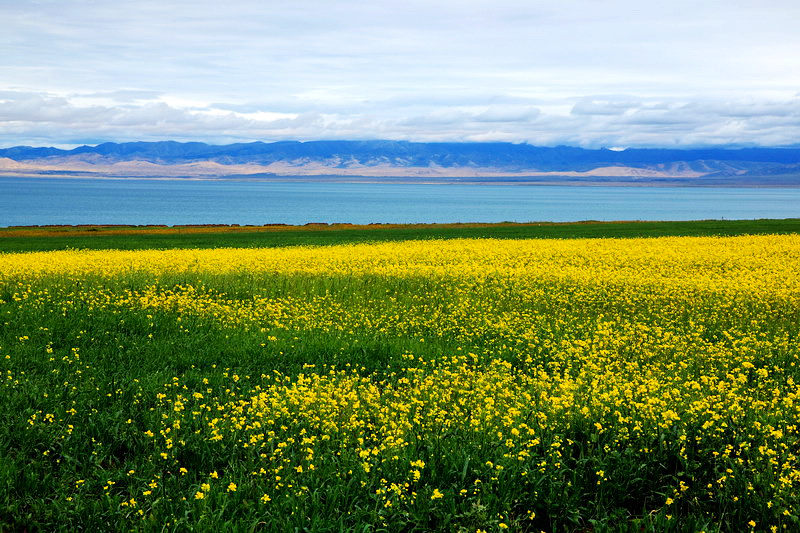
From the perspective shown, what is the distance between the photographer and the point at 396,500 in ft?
19.0

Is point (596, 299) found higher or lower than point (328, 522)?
higher

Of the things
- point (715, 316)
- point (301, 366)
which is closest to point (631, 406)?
point (301, 366)

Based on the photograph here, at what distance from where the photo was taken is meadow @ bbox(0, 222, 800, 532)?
589cm

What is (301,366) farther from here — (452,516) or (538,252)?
(538,252)

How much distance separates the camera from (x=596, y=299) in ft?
52.5

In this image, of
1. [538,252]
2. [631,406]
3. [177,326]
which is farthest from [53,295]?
[538,252]

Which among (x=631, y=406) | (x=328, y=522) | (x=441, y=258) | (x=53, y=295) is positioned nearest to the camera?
(x=328, y=522)

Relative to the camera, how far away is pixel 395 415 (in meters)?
7.61

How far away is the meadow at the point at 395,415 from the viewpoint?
589 centimetres

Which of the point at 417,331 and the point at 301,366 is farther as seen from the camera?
the point at 417,331

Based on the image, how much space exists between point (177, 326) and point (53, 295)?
4411mm

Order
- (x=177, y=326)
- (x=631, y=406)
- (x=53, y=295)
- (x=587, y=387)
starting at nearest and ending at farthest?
(x=631, y=406), (x=587, y=387), (x=177, y=326), (x=53, y=295)

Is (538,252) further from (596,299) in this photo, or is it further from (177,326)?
(177,326)

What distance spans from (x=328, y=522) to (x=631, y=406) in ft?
12.8
